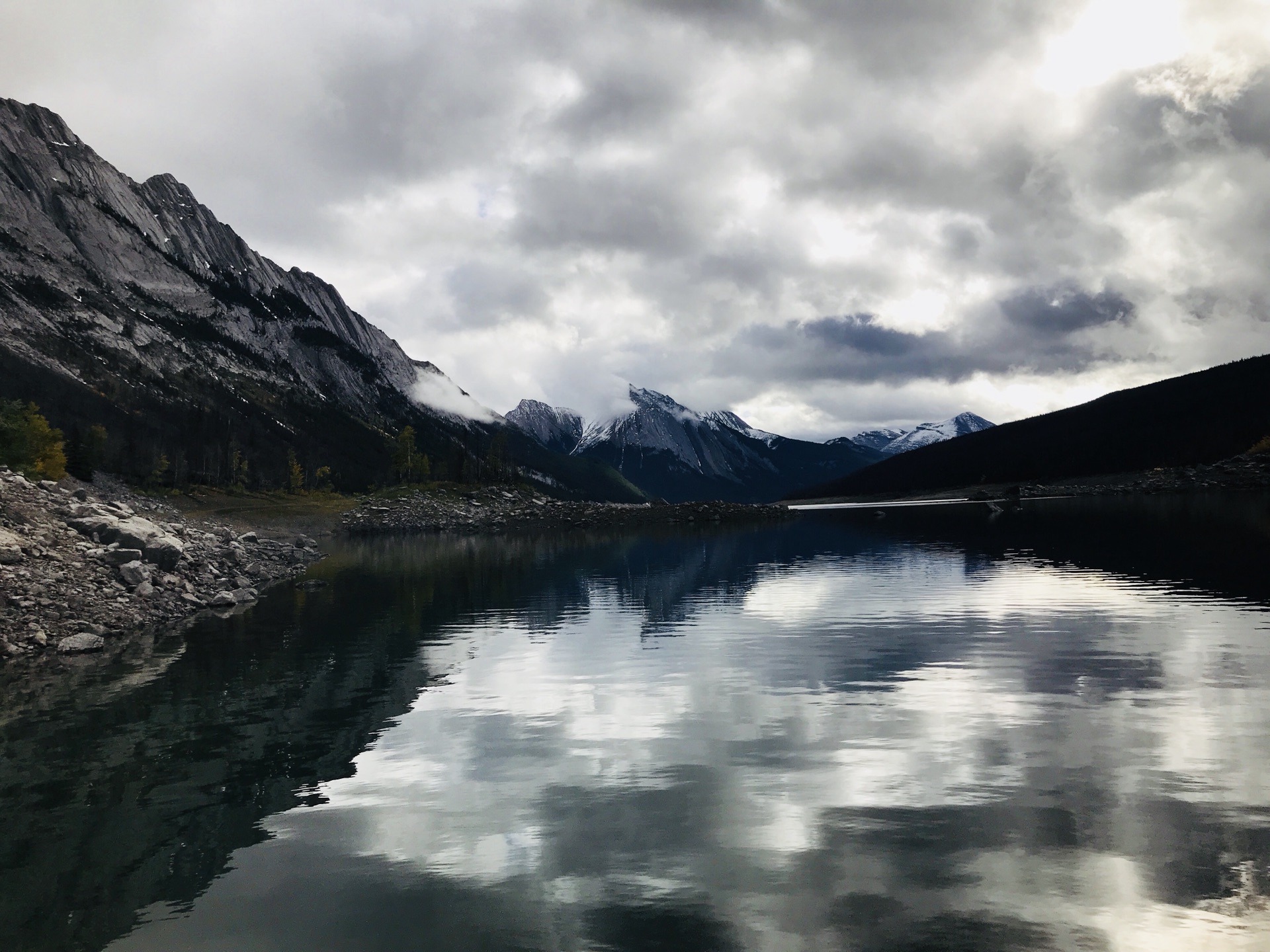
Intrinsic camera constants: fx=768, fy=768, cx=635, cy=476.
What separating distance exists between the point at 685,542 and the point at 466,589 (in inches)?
2514

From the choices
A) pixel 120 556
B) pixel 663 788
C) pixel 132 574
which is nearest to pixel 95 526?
pixel 120 556

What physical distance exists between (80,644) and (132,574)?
416 inches

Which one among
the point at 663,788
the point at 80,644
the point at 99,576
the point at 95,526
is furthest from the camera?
the point at 95,526

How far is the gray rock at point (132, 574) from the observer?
44.3 metres

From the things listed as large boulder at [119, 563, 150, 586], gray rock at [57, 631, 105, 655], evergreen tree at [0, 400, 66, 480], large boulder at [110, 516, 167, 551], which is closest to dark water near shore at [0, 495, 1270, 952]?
gray rock at [57, 631, 105, 655]

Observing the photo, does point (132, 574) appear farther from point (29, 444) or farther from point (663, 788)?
point (29, 444)

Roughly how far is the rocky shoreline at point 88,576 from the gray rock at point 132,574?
0.05 m

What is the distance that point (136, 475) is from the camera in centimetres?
18338

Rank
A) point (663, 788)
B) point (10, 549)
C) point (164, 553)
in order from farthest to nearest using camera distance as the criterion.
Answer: point (164, 553)
point (10, 549)
point (663, 788)

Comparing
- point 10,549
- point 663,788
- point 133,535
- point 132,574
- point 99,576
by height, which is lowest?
point 663,788

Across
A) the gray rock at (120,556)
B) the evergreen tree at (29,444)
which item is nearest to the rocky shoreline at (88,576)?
the gray rock at (120,556)

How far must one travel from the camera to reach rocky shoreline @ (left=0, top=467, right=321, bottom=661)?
1409 inches

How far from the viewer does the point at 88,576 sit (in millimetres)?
41406

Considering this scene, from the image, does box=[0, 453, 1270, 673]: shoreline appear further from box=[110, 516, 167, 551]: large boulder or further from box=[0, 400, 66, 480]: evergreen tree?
box=[0, 400, 66, 480]: evergreen tree
